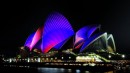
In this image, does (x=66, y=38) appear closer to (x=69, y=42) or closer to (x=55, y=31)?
(x=69, y=42)

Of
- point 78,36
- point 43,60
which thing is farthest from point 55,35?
point 43,60

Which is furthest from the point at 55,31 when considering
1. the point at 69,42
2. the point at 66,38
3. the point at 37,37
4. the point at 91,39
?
the point at 37,37

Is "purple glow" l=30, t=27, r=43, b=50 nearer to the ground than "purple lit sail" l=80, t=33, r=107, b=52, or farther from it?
farther from it

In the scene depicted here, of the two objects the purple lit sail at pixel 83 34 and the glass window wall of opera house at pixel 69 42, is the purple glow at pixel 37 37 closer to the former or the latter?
the glass window wall of opera house at pixel 69 42

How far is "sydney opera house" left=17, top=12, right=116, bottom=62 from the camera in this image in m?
87.1

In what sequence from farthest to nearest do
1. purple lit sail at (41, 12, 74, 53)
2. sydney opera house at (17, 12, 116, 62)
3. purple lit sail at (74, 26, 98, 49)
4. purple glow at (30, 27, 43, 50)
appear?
purple glow at (30, 27, 43, 50), purple lit sail at (74, 26, 98, 49), sydney opera house at (17, 12, 116, 62), purple lit sail at (41, 12, 74, 53)

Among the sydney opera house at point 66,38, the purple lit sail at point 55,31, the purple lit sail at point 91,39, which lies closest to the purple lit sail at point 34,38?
the sydney opera house at point 66,38

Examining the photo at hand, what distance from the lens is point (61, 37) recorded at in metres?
90.6

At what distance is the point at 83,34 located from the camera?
9319 cm

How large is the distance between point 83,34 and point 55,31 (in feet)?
34.8

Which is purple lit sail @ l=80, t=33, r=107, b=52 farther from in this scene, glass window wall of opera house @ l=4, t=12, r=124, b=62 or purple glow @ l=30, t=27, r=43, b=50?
purple glow @ l=30, t=27, r=43, b=50

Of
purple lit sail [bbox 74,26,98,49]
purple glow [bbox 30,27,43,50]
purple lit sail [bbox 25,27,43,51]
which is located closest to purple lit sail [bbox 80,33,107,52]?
purple lit sail [bbox 74,26,98,49]

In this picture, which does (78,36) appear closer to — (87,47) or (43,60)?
(87,47)

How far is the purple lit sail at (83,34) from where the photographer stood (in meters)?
91.0
